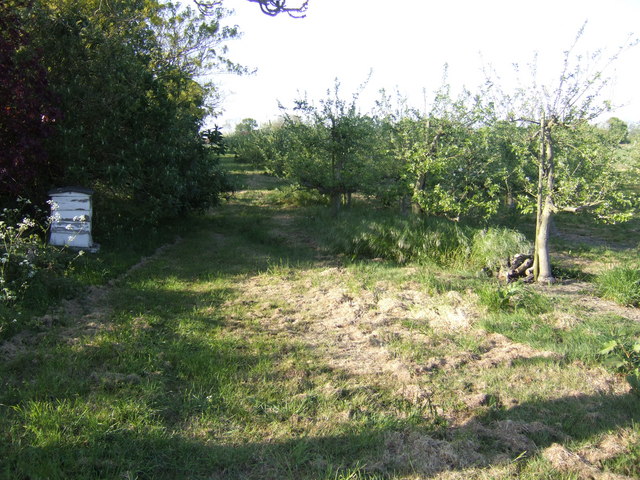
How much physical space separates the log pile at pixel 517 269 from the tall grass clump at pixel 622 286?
0.99 m

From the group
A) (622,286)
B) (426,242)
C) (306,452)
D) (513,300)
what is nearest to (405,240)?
(426,242)

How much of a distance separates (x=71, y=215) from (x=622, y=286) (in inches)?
293

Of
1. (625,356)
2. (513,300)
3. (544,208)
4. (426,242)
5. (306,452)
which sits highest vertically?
(544,208)

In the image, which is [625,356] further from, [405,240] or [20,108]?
[20,108]

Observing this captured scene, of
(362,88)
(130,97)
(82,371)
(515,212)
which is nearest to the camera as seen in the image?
(82,371)

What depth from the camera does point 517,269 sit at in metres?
7.12

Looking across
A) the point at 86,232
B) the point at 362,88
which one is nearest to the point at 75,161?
the point at 86,232

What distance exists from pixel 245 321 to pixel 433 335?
200 centimetres

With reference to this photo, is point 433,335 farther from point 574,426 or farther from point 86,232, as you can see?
point 86,232

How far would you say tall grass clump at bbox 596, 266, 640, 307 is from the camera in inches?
226

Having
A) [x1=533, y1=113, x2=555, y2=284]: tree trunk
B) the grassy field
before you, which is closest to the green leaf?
the grassy field

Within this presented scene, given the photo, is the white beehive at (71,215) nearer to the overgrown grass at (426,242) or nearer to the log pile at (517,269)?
the overgrown grass at (426,242)

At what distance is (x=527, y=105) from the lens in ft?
22.1

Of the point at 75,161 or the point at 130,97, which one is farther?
the point at 130,97
